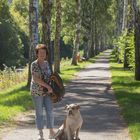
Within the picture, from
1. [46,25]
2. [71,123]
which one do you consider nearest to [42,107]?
[71,123]

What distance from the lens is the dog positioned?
905 cm

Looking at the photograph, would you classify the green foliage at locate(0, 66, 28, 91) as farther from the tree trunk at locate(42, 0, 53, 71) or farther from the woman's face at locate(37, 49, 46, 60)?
the woman's face at locate(37, 49, 46, 60)

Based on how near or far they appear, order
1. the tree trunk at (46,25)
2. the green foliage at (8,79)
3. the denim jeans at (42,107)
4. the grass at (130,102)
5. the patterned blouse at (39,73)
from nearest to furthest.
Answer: the patterned blouse at (39,73) → the denim jeans at (42,107) → the grass at (130,102) → the tree trunk at (46,25) → the green foliage at (8,79)

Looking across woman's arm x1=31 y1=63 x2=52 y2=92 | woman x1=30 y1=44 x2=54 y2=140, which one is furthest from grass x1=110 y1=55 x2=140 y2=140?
woman's arm x1=31 y1=63 x2=52 y2=92

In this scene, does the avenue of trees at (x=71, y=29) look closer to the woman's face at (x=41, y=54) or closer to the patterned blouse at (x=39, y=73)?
the patterned blouse at (x=39, y=73)

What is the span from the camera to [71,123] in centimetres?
916

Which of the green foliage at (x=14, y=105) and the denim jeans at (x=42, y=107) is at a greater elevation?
the denim jeans at (x=42, y=107)

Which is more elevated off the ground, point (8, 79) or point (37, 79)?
point (37, 79)

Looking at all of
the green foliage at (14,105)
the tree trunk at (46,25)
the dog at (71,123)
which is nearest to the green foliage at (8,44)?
the tree trunk at (46,25)

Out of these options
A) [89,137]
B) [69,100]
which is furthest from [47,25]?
[89,137]

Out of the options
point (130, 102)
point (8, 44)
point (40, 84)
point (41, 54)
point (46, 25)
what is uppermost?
point (46, 25)

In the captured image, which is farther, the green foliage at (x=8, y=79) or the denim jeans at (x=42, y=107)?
the green foliage at (x=8, y=79)

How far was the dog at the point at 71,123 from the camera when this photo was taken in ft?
29.7

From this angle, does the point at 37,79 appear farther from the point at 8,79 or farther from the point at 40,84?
the point at 8,79
